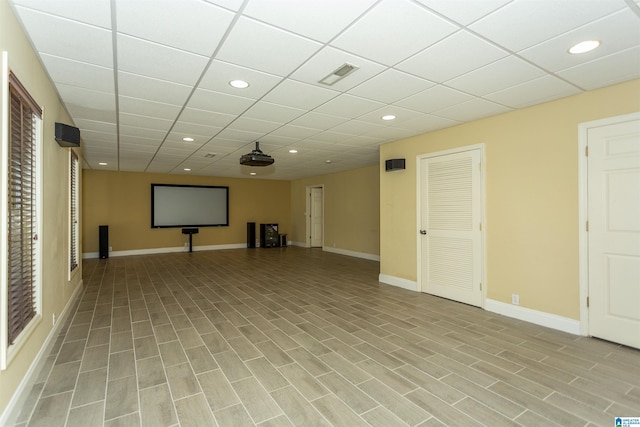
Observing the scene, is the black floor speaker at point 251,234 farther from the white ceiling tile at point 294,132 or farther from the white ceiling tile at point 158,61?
the white ceiling tile at point 158,61

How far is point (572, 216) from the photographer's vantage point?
330cm

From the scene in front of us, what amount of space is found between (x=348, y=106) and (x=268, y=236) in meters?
7.98

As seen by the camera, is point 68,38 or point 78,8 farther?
point 68,38

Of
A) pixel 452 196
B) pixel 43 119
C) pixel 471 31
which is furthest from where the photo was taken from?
pixel 452 196

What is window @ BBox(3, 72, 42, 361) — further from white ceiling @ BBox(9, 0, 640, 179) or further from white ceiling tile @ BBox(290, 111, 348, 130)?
white ceiling tile @ BBox(290, 111, 348, 130)

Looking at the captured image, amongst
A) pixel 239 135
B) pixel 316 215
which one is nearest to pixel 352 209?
pixel 316 215

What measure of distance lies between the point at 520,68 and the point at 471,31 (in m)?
0.87

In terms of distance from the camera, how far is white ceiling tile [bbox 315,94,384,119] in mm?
3389

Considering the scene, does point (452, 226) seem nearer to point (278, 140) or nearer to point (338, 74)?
point (338, 74)

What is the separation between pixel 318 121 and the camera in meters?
4.21

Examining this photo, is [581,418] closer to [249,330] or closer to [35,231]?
[249,330]

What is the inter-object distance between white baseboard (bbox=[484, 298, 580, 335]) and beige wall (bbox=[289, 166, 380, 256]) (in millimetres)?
4225

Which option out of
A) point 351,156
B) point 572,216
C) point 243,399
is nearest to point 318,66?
point 243,399

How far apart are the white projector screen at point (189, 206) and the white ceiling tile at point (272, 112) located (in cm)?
696
